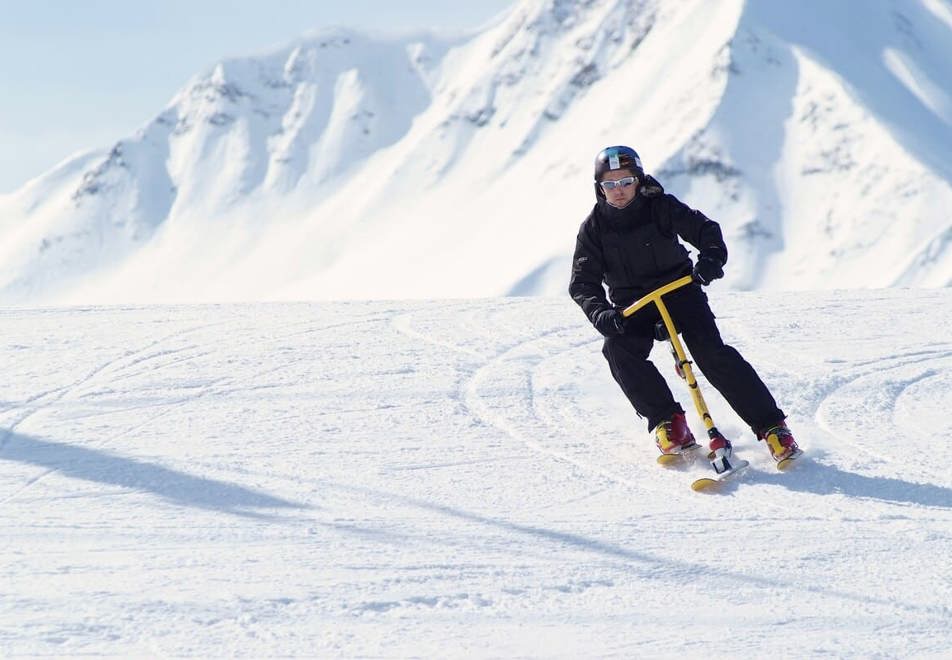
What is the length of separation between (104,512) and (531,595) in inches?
79.5

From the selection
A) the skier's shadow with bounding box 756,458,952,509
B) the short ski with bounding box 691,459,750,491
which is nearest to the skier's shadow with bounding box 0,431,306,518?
the short ski with bounding box 691,459,750,491

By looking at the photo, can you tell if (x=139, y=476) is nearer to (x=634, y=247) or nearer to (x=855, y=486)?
(x=634, y=247)

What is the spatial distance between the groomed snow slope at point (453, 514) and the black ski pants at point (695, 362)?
28 cm

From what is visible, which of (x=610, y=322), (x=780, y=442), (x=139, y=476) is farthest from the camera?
(x=610, y=322)

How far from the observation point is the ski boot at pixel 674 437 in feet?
17.6

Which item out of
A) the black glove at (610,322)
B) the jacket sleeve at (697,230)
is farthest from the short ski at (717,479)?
the jacket sleeve at (697,230)

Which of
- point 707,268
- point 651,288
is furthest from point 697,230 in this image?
point 651,288

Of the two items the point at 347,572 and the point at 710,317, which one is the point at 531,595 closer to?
the point at 347,572

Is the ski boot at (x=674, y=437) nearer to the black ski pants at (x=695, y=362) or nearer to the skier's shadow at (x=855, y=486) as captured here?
the black ski pants at (x=695, y=362)

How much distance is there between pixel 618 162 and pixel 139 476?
298 centimetres

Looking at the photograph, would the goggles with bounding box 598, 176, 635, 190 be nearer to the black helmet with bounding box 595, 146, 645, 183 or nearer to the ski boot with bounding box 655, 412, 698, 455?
the black helmet with bounding box 595, 146, 645, 183

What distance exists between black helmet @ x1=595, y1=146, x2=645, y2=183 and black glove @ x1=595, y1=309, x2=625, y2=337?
2.46 feet

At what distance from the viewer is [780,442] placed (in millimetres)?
5180

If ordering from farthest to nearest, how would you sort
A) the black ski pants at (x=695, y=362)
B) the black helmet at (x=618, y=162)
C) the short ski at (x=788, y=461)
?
1. the black helmet at (x=618, y=162)
2. the black ski pants at (x=695, y=362)
3. the short ski at (x=788, y=461)
